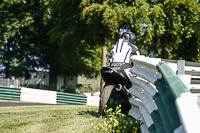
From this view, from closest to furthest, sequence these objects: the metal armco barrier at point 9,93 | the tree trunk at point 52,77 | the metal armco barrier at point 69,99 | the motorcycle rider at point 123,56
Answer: the motorcycle rider at point 123,56 < the metal armco barrier at point 9,93 < the metal armco barrier at point 69,99 < the tree trunk at point 52,77

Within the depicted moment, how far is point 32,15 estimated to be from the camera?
32.3 m

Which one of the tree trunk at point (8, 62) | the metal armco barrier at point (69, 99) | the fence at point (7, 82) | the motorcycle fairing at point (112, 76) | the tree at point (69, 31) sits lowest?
the metal armco barrier at point (69, 99)

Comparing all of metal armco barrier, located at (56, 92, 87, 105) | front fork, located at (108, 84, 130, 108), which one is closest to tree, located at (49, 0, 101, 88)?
metal armco barrier, located at (56, 92, 87, 105)

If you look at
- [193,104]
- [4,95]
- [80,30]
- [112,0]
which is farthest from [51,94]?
[193,104]

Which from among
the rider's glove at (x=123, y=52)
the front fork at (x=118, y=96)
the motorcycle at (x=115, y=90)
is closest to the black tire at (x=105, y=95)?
the motorcycle at (x=115, y=90)

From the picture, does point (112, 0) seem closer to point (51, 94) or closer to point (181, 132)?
point (51, 94)

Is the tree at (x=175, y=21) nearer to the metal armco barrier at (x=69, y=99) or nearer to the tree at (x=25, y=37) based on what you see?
the metal armco barrier at (x=69, y=99)

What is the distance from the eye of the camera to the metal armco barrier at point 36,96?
19.4 metres

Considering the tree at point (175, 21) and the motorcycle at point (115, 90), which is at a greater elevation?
the tree at point (175, 21)

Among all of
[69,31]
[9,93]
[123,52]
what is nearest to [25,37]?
Result: [69,31]

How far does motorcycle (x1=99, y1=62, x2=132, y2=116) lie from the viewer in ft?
21.4

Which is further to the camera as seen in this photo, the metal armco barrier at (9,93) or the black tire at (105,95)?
the metal armco barrier at (9,93)

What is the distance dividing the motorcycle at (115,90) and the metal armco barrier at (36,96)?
13.9m

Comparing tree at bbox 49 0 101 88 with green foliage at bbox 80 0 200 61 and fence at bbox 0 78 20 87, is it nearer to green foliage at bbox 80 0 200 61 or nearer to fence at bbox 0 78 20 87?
green foliage at bbox 80 0 200 61
